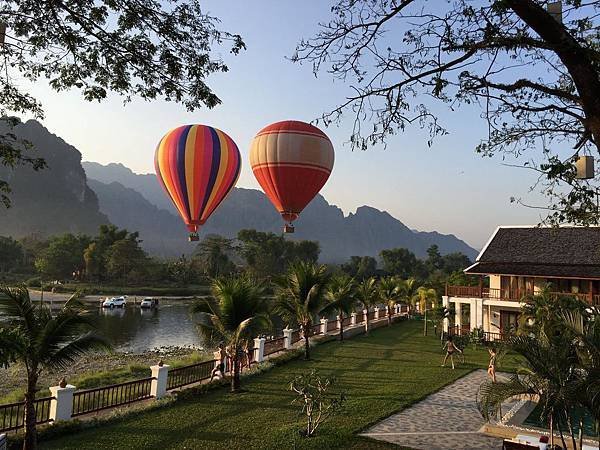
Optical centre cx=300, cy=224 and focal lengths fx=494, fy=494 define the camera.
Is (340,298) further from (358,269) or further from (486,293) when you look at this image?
(358,269)

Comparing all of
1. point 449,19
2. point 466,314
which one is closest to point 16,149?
point 449,19

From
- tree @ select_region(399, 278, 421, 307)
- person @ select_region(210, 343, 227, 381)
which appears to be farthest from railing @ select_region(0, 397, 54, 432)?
tree @ select_region(399, 278, 421, 307)

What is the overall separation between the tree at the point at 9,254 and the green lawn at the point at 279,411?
3240 inches

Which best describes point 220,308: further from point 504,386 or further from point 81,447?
point 504,386

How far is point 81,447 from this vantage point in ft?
32.0

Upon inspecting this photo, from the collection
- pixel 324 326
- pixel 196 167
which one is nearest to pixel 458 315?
pixel 324 326

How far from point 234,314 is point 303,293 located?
219 inches

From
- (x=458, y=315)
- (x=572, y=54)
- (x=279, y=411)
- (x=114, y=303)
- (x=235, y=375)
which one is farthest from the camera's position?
Result: (x=114, y=303)

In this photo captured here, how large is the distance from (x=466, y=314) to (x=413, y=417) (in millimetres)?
18747

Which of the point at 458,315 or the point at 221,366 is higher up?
the point at 458,315

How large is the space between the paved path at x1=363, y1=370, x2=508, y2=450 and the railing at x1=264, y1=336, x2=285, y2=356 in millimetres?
7380

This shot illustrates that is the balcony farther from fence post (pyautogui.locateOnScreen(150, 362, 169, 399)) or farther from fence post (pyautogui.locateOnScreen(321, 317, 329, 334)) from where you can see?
fence post (pyautogui.locateOnScreen(150, 362, 169, 399))

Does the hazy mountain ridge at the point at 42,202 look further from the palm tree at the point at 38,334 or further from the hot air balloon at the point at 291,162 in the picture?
the palm tree at the point at 38,334

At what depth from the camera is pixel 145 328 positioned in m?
40.2
